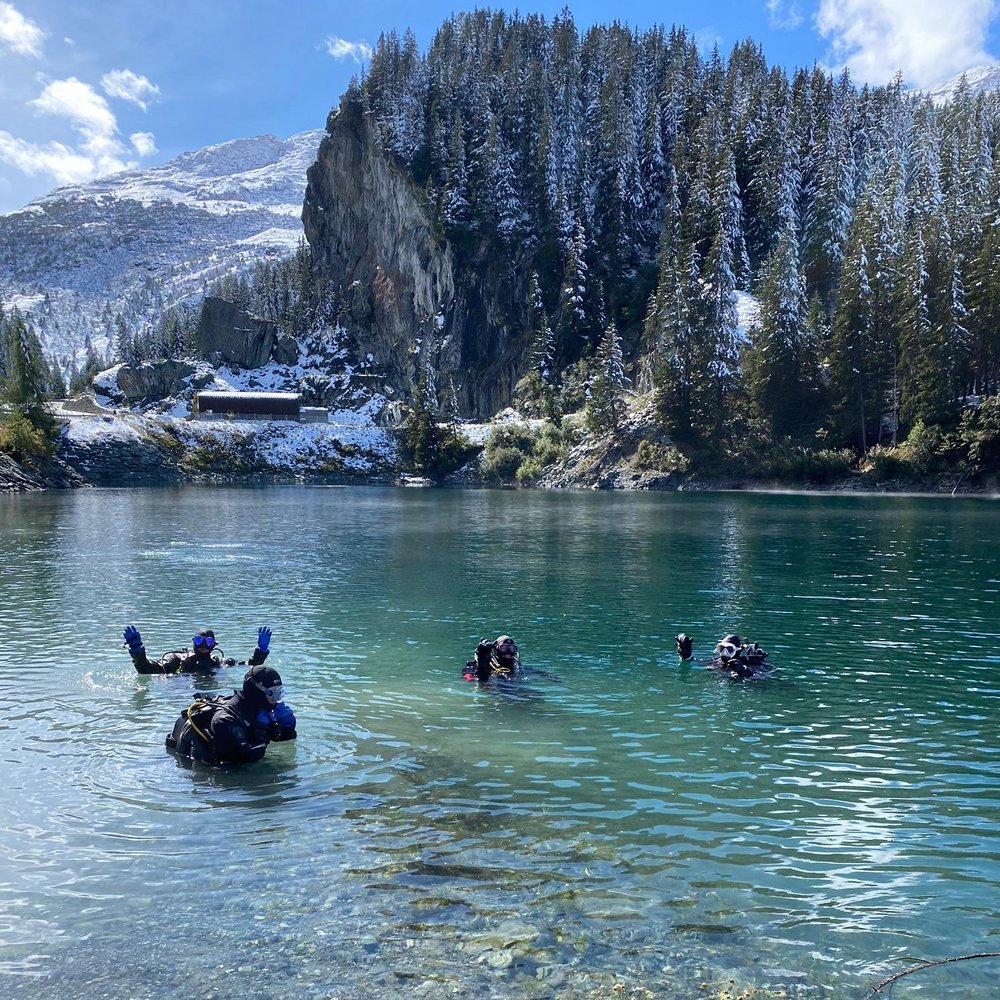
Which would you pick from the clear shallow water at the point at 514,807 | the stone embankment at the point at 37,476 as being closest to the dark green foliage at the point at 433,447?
the stone embankment at the point at 37,476

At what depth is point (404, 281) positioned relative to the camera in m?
176

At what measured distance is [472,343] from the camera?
166 m

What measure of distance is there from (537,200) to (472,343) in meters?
31.9

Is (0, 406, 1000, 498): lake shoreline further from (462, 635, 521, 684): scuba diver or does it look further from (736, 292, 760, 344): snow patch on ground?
(462, 635, 521, 684): scuba diver

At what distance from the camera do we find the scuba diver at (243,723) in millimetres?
12625

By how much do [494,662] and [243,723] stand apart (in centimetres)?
691

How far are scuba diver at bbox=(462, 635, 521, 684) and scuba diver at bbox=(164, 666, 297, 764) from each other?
576 centimetres

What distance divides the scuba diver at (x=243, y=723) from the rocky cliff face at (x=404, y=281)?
148007mm

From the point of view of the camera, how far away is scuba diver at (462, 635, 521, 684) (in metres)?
18.0

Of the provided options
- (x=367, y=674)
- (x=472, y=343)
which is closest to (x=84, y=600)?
(x=367, y=674)

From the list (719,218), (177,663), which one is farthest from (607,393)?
(177,663)

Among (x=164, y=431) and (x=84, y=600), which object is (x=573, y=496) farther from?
(x=164, y=431)

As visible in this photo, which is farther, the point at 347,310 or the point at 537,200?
the point at 347,310

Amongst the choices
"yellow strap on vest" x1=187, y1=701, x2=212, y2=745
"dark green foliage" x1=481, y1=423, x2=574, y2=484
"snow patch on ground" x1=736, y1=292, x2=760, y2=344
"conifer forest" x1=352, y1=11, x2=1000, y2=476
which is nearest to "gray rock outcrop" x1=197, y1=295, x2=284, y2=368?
"conifer forest" x1=352, y1=11, x2=1000, y2=476
